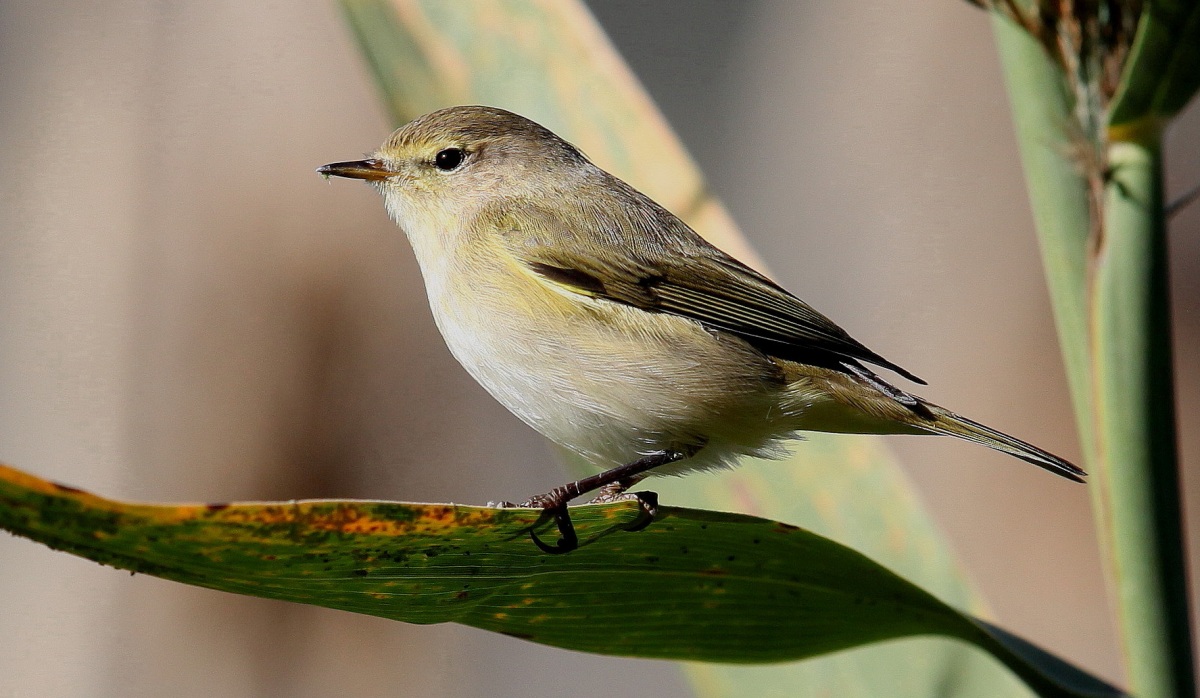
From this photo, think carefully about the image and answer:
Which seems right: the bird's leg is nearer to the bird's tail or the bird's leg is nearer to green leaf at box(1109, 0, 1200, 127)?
the bird's tail

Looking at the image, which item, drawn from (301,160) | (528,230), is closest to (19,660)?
(301,160)

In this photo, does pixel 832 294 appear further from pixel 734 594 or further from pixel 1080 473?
pixel 734 594

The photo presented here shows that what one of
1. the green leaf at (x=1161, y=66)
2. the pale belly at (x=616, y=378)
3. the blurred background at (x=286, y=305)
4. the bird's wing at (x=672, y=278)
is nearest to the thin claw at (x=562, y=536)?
the pale belly at (x=616, y=378)

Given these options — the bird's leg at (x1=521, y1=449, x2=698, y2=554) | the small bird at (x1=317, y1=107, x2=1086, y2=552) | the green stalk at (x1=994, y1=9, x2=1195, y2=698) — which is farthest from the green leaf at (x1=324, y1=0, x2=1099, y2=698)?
the green stalk at (x1=994, y1=9, x2=1195, y2=698)

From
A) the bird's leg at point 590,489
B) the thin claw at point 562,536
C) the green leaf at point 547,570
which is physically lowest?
the green leaf at point 547,570

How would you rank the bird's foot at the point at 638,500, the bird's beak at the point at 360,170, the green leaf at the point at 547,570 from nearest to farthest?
the green leaf at the point at 547,570
the bird's foot at the point at 638,500
the bird's beak at the point at 360,170

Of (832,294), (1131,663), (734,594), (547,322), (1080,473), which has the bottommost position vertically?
(1131,663)

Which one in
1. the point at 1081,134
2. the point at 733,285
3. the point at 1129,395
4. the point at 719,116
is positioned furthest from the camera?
the point at 719,116

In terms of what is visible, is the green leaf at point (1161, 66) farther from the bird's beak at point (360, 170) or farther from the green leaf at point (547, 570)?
the bird's beak at point (360, 170)

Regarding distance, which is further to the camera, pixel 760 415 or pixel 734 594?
pixel 760 415
